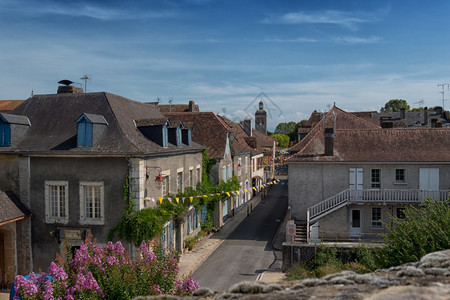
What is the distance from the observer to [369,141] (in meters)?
24.8

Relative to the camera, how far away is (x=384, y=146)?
79.6 feet

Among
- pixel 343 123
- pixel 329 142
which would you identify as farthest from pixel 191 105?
pixel 329 142

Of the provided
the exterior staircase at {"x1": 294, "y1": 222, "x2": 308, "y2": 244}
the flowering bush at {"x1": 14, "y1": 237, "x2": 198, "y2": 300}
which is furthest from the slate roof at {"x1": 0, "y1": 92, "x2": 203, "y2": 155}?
the exterior staircase at {"x1": 294, "y1": 222, "x2": 308, "y2": 244}

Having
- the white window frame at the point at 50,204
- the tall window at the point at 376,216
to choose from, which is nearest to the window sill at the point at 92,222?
the white window frame at the point at 50,204

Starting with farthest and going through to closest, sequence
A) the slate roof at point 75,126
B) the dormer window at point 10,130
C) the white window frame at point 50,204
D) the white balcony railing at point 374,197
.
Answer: the white balcony railing at point 374,197 < the dormer window at point 10,130 < the white window frame at point 50,204 < the slate roof at point 75,126

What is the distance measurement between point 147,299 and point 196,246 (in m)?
19.4

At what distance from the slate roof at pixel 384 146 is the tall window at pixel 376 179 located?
2.54 feet

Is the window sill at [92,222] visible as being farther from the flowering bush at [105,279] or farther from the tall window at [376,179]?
the tall window at [376,179]

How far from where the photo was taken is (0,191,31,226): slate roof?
15.8 metres

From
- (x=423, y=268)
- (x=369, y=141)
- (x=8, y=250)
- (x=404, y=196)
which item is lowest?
(x=8, y=250)

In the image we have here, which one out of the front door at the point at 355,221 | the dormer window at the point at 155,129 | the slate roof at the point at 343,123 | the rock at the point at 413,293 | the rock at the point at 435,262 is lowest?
the front door at the point at 355,221

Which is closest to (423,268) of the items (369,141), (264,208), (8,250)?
(8,250)

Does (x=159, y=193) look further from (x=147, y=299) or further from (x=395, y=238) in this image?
(x=147, y=299)

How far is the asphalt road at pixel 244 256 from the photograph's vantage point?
17.8 meters
